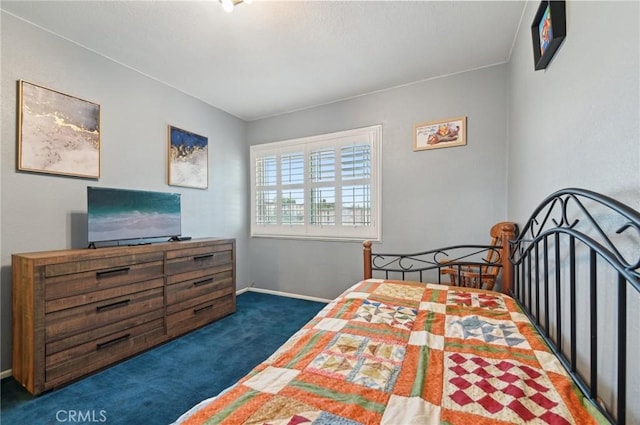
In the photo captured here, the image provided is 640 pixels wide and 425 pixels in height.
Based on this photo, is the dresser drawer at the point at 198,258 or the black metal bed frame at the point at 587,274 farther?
the dresser drawer at the point at 198,258

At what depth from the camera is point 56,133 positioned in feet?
6.89

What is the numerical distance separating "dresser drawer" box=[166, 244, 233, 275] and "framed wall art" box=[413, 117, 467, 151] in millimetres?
2432

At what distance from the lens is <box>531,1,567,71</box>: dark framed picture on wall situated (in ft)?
3.95

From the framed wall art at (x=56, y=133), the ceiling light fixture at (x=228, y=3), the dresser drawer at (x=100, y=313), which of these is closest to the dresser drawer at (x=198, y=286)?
the dresser drawer at (x=100, y=313)

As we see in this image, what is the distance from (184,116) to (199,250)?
1617 millimetres

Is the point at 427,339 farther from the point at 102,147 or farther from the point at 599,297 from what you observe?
the point at 102,147

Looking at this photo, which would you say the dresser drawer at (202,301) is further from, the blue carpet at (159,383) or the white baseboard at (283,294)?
the white baseboard at (283,294)

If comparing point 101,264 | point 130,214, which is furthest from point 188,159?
point 101,264

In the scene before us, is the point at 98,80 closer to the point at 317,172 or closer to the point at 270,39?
the point at 270,39

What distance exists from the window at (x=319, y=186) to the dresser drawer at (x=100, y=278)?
5.76ft

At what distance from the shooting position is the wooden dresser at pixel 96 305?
5.57ft

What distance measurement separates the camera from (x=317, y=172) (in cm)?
353

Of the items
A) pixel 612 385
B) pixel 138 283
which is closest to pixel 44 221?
pixel 138 283

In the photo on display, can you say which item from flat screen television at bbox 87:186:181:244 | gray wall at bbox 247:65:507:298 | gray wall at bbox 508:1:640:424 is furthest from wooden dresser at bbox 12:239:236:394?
gray wall at bbox 508:1:640:424
